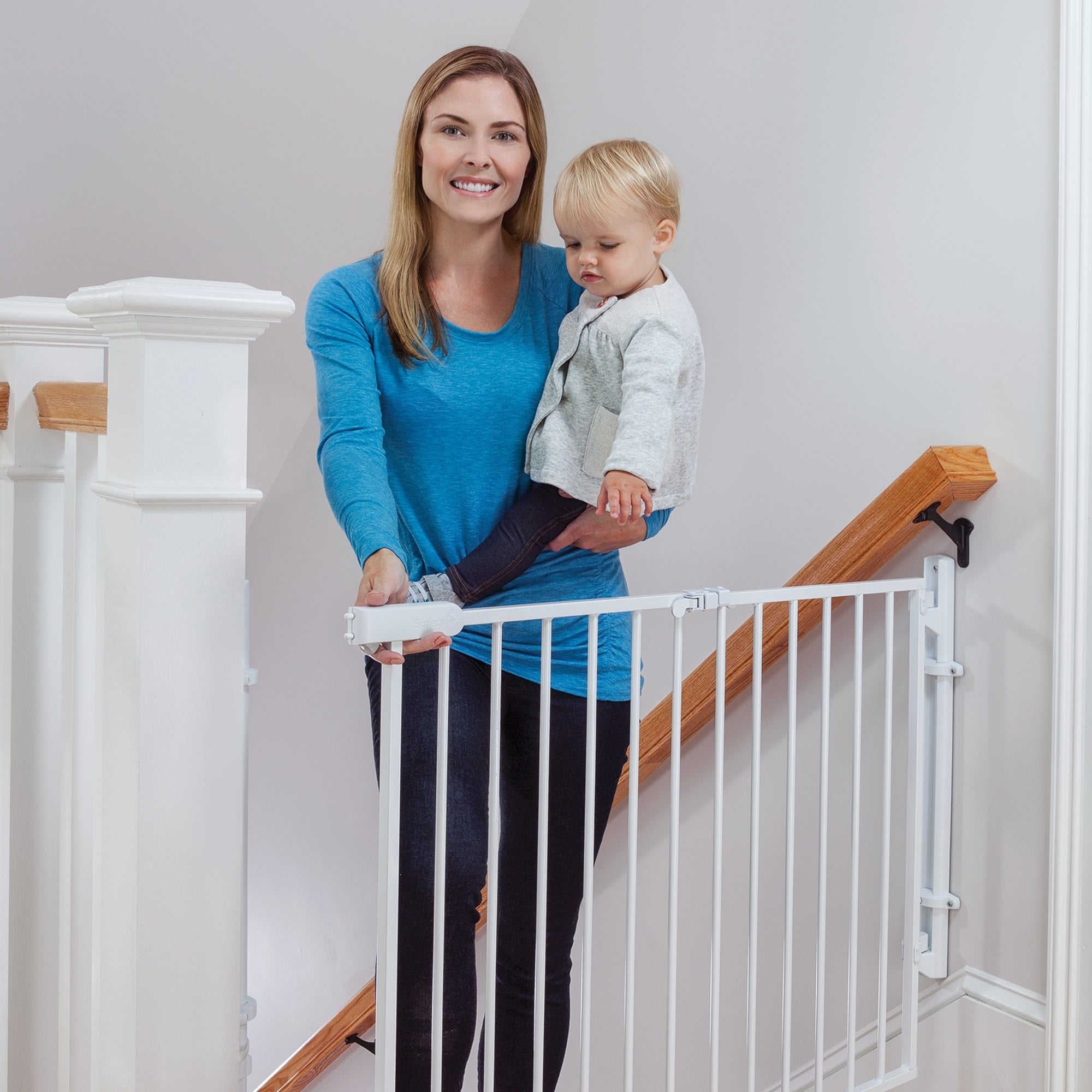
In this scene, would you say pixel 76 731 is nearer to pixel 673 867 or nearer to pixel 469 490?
pixel 469 490

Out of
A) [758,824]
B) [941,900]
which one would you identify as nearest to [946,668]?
[941,900]

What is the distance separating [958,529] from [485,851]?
0.92 m

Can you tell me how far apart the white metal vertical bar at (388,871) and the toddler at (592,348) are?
217mm

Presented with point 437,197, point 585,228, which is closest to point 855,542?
point 585,228

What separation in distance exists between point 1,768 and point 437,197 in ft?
3.03

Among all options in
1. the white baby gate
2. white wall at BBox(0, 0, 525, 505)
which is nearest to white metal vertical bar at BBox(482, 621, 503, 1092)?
the white baby gate

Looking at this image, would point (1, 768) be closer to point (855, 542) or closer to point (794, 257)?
point (855, 542)

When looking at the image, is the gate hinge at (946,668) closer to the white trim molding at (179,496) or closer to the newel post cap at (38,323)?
the white trim molding at (179,496)

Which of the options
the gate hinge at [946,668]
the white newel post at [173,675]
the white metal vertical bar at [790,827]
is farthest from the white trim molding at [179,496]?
the gate hinge at [946,668]

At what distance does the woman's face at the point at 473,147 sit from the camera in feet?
4.05

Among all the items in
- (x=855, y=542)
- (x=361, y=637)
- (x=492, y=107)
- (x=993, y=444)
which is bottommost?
(x=361, y=637)

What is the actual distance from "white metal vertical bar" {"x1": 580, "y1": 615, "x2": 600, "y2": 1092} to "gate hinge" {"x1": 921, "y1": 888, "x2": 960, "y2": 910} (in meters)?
0.72

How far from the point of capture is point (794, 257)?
202 cm

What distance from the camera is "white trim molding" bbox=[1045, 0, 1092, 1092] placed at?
152 centimetres
